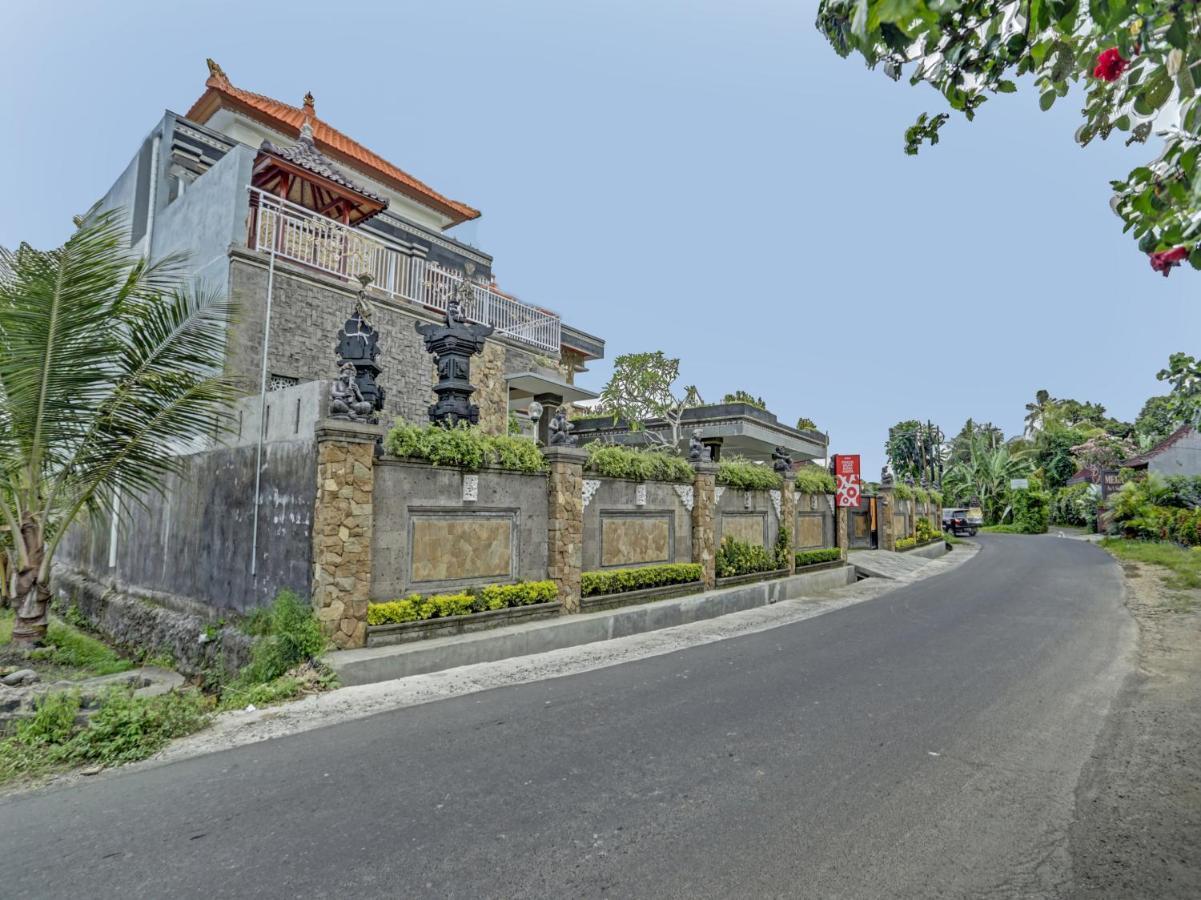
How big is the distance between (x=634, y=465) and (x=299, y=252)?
7.18 m

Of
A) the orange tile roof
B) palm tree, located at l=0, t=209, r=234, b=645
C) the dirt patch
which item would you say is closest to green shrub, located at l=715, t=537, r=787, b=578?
the dirt patch

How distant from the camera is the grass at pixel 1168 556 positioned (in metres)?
14.2

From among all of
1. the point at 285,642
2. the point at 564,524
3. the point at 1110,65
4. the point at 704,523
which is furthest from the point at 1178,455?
the point at 285,642

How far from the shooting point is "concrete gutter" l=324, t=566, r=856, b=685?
22.6 ft

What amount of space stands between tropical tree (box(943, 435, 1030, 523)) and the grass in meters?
19.6

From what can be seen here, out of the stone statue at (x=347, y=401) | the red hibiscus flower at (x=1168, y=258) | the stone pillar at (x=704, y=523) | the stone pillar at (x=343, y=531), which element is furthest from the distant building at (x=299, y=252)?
the red hibiscus flower at (x=1168, y=258)

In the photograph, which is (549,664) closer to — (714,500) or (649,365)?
(714,500)

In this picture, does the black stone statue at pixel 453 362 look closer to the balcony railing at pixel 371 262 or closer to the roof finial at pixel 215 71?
the balcony railing at pixel 371 262

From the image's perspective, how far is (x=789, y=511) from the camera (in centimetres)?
1600

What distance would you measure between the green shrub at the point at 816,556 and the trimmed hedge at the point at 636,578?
15.5ft

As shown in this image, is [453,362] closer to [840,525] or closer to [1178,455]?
[840,525]

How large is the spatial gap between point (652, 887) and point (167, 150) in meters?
15.4

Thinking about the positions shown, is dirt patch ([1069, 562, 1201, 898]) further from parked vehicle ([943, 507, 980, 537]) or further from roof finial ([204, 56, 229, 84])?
parked vehicle ([943, 507, 980, 537])

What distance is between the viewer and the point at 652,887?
113 inches
